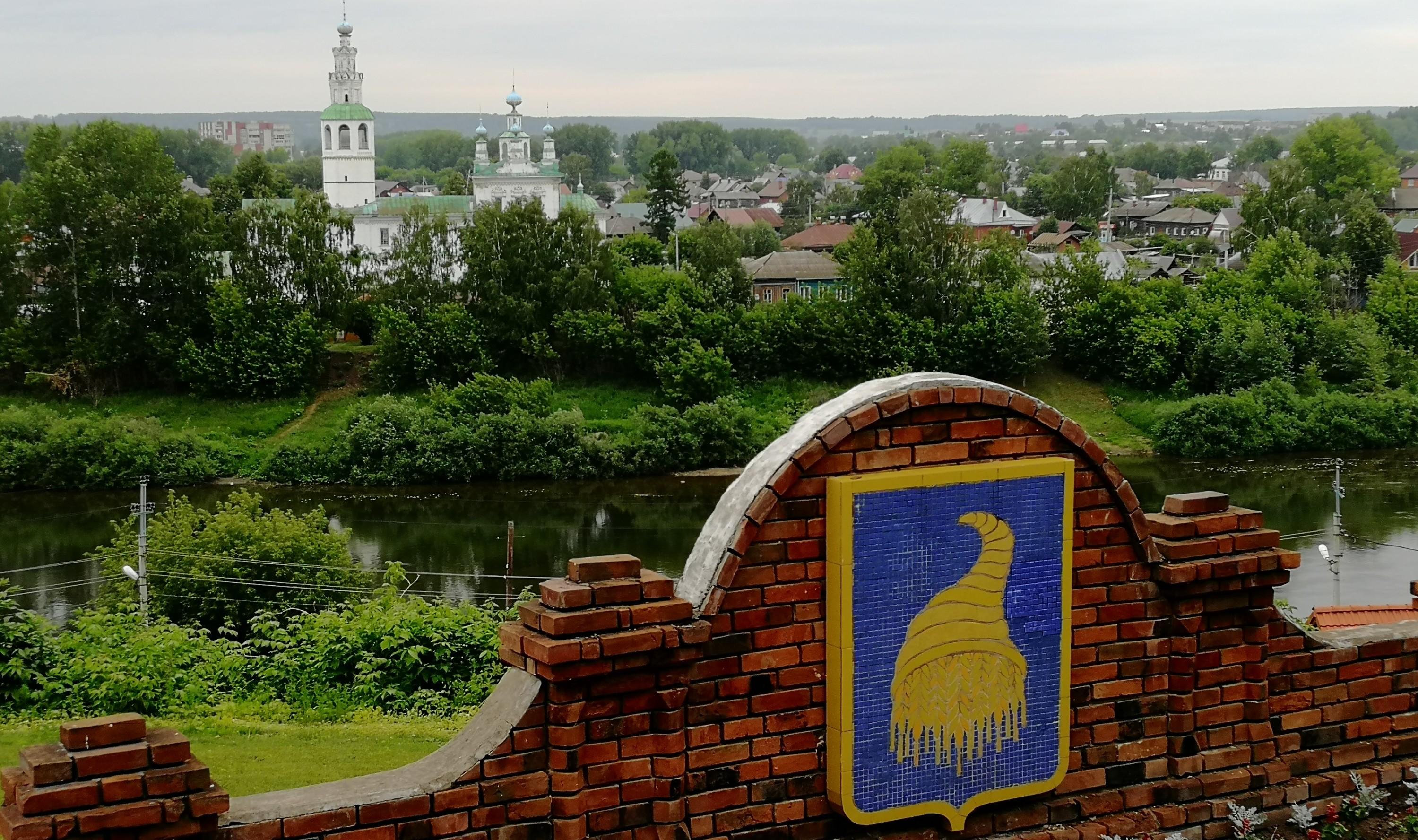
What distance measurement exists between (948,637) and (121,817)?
8.09 ft

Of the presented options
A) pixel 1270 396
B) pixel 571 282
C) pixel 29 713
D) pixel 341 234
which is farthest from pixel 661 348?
pixel 29 713

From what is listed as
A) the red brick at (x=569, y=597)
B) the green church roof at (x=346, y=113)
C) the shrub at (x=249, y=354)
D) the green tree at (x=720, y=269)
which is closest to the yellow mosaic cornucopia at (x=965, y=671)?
the red brick at (x=569, y=597)

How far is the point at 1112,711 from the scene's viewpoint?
5.21 meters

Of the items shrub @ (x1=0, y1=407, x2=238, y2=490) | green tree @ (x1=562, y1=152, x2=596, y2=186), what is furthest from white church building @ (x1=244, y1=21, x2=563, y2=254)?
green tree @ (x1=562, y1=152, x2=596, y2=186)

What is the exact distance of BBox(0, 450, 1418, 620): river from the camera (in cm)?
2427

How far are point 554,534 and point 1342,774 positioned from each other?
24.0 meters

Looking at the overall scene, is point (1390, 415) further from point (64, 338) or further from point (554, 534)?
point (64, 338)

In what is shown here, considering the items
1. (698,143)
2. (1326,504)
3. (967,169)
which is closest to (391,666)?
(1326,504)

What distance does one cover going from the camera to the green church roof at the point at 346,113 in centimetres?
7025

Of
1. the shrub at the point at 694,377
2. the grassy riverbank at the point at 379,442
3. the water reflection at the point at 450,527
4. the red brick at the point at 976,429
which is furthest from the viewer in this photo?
the shrub at the point at 694,377

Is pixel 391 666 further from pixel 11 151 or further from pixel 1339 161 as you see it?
pixel 11 151

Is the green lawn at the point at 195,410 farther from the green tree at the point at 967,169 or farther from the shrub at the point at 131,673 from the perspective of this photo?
the green tree at the point at 967,169

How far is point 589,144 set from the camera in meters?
170

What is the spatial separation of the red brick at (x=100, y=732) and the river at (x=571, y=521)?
18.9 m
